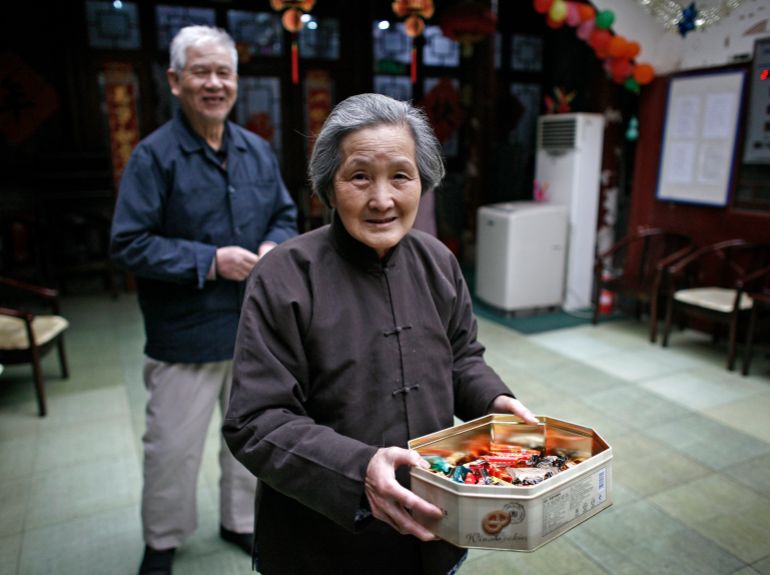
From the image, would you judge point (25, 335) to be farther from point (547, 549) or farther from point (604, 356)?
point (604, 356)

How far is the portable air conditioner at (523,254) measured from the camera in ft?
16.1

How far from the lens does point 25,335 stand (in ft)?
10.9

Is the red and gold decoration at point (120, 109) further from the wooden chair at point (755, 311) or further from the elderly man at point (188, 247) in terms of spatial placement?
the wooden chair at point (755, 311)

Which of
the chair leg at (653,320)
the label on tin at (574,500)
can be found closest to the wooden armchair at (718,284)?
the chair leg at (653,320)

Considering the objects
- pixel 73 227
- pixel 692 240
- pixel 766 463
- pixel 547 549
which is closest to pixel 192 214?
pixel 547 549

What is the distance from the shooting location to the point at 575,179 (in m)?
4.97

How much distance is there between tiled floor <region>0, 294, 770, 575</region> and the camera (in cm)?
209

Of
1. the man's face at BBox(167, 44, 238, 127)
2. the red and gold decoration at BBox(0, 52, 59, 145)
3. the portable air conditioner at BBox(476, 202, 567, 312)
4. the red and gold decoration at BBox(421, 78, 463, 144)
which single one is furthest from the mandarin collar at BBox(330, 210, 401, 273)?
the red and gold decoration at BBox(421, 78, 463, 144)

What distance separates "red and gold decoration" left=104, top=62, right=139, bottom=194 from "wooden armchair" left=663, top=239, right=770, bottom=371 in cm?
519

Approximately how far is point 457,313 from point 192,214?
0.90m

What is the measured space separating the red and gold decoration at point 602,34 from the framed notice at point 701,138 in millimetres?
302

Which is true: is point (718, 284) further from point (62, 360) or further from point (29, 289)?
point (29, 289)

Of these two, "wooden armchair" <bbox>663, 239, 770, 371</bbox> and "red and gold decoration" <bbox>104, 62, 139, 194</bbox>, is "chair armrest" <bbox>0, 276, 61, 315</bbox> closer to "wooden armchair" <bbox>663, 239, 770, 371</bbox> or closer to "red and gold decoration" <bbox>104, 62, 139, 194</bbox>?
"red and gold decoration" <bbox>104, 62, 139, 194</bbox>

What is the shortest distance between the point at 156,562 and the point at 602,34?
4412 mm
